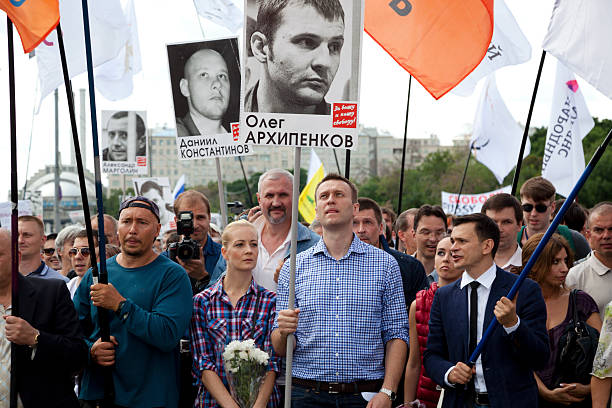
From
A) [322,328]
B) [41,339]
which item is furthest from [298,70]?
[41,339]

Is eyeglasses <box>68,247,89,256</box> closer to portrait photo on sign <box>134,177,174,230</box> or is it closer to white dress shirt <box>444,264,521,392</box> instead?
white dress shirt <box>444,264,521,392</box>

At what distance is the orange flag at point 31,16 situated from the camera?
4.85 metres

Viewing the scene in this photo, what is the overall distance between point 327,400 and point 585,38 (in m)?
2.62

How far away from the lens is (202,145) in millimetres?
6875

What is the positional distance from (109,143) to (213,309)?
901 cm

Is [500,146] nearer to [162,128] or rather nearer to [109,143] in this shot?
[109,143]

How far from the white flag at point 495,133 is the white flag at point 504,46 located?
5789mm

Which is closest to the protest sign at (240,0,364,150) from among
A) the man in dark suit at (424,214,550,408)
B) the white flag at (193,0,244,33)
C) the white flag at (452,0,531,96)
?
the man in dark suit at (424,214,550,408)

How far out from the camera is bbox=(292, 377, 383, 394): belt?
478 centimetres

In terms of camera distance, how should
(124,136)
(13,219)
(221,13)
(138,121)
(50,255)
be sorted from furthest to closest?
(124,136) → (138,121) → (221,13) → (50,255) → (13,219)

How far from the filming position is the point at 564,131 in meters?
12.8

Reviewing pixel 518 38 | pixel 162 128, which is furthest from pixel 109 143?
pixel 162 128

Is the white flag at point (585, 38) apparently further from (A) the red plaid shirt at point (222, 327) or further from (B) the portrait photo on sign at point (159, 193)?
(B) the portrait photo on sign at point (159, 193)

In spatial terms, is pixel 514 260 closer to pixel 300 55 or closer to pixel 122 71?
pixel 300 55
